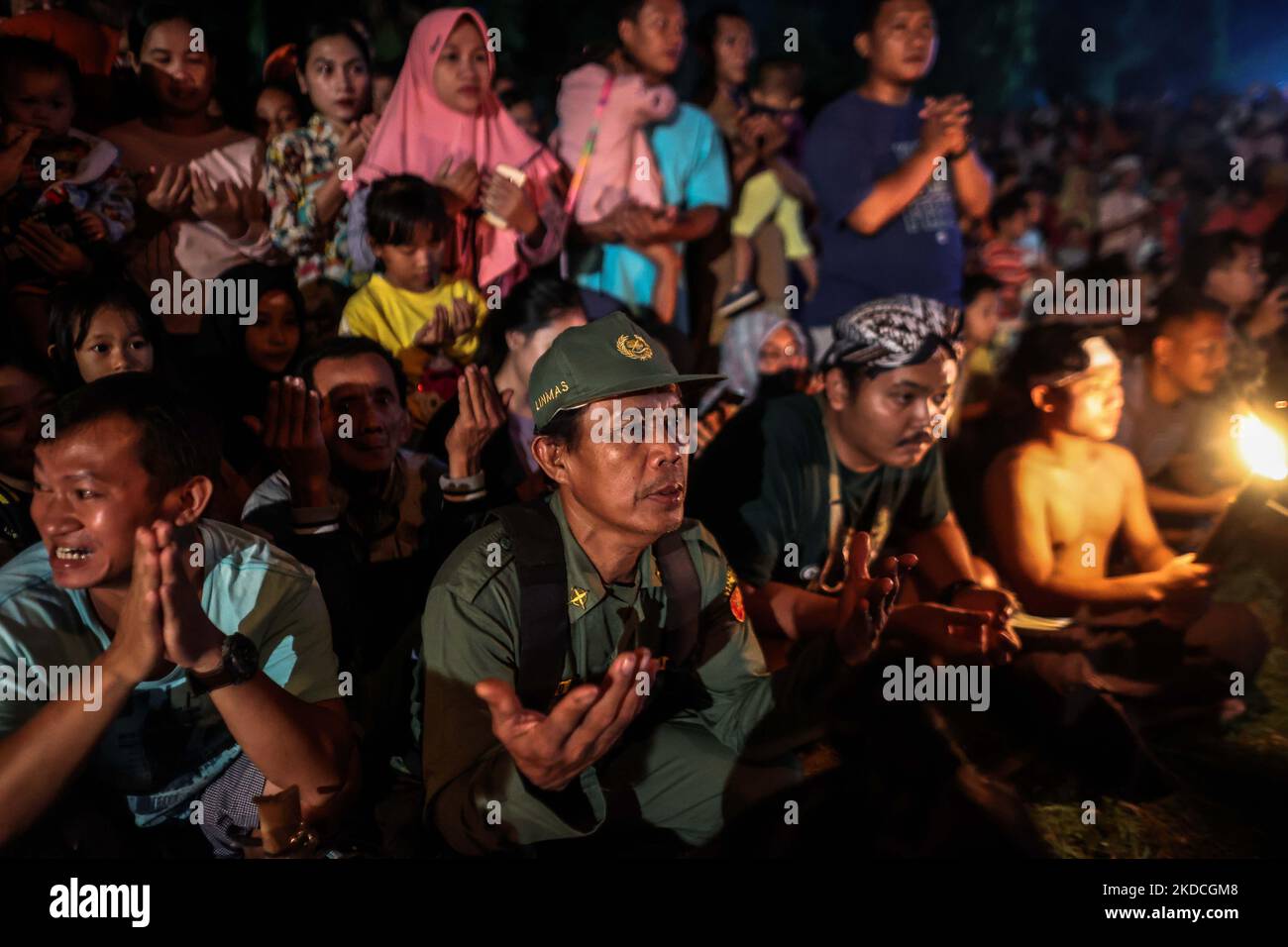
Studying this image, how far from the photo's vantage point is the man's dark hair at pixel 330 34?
3.79 m

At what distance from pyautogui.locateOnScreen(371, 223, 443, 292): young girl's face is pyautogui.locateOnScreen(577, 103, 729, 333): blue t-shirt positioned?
2.25 feet

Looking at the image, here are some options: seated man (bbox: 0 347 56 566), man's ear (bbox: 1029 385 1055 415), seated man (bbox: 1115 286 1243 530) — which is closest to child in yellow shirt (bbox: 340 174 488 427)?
seated man (bbox: 0 347 56 566)

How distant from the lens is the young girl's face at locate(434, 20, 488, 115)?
380 centimetres

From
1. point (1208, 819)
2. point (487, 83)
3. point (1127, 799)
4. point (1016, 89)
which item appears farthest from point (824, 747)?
point (1016, 89)

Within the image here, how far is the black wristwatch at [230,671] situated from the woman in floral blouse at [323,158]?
1777 mm

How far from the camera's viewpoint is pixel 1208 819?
11.2 ft

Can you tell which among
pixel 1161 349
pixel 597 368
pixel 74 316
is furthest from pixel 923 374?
pixel 74 316

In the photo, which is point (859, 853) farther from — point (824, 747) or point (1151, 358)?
point (1151, 358)

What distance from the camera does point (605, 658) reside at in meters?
2.79

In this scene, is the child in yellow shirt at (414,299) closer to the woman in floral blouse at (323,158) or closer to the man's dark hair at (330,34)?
the woman in floral blouse at (323,158)

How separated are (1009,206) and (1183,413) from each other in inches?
48.3

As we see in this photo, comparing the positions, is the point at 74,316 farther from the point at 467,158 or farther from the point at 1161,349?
the point at 1161,349

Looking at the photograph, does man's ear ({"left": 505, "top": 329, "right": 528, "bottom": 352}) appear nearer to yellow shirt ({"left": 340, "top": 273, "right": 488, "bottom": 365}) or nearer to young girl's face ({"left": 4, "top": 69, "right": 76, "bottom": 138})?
yellow shirt ({"left": 340, "top": 273, "right": 488, "bottom": 365})
